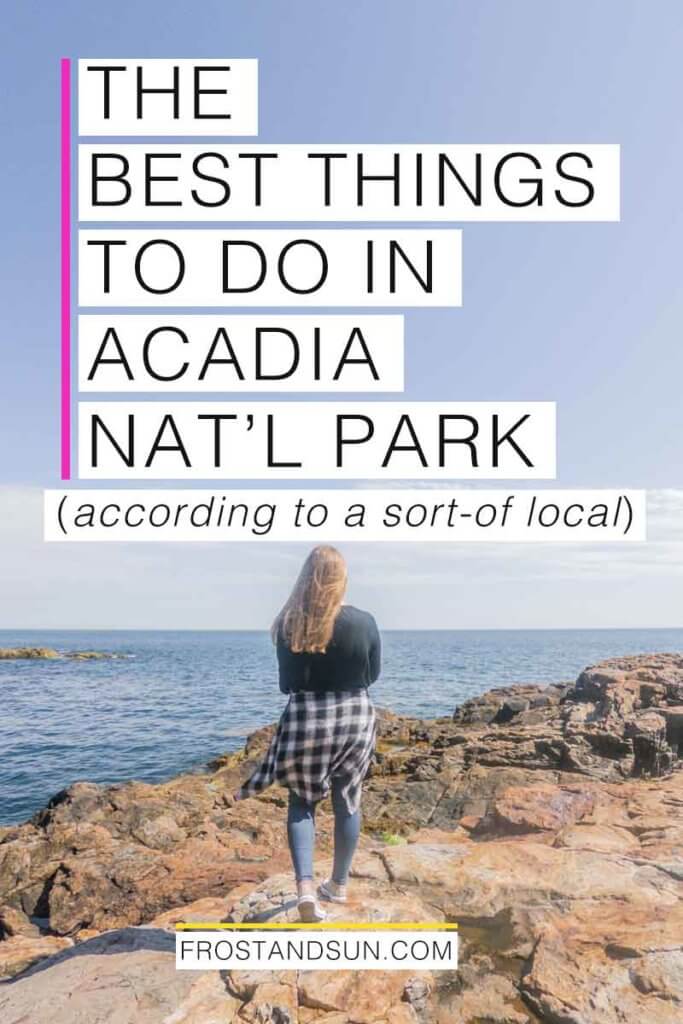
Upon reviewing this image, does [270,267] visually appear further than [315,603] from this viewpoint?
Yes

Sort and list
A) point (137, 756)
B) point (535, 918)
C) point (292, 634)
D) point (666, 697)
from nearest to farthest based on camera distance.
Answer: point (292, 634)
point (535, 918)
point (666, 697)
point (137, 756)

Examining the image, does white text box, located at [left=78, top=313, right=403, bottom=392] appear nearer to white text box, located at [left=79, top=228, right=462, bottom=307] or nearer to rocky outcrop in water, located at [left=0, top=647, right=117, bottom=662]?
white text box, located at [left=79, top=228, right=462, bottom=307]

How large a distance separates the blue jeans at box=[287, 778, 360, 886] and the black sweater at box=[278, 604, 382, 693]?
76 centimetres

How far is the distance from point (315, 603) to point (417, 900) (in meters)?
2.65

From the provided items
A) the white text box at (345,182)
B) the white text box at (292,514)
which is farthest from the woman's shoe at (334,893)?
the white text box at (345,182)

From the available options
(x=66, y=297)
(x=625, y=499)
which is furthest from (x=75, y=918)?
(x=625, y=499)

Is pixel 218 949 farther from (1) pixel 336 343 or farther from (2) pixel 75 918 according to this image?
(1) pixel 336 343

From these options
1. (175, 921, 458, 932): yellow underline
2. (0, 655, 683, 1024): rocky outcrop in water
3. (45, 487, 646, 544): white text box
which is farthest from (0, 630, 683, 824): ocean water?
(175, 921, 458, 932): yellow underline

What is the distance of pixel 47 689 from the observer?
4778cm

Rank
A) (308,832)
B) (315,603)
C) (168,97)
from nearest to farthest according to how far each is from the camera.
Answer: (315,603) → (308,832) → (168,97)

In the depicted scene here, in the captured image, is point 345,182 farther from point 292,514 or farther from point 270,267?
point 292,514

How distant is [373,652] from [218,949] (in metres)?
2.30

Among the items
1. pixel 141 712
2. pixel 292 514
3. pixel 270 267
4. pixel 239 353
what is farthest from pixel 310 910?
pixel 141 712

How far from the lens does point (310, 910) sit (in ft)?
14.0
